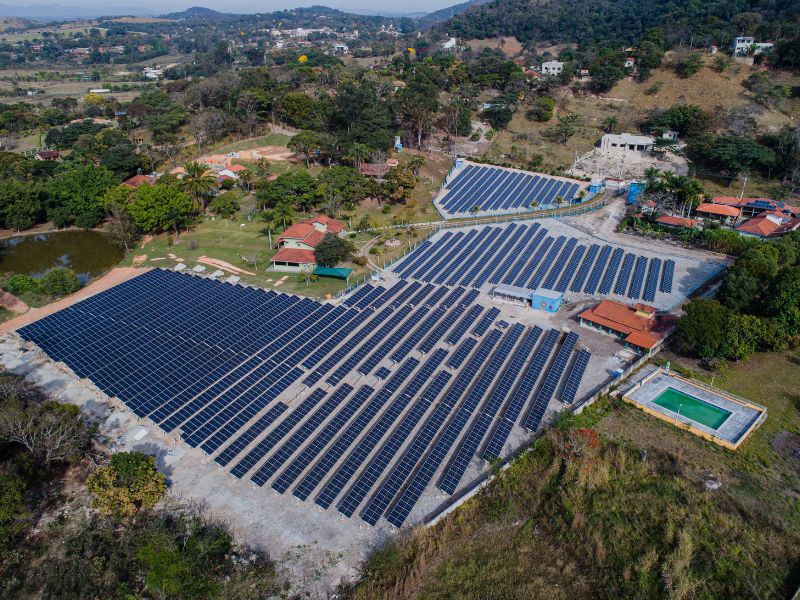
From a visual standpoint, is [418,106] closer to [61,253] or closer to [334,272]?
[334,272]

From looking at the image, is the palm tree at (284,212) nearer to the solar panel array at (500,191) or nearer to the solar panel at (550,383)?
the solar panel array at (500,191)

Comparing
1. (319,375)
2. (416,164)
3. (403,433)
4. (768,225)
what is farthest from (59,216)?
(768,225)

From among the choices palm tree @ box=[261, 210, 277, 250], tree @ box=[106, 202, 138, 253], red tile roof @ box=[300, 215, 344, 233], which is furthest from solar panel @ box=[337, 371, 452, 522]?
tree @ box=[106, 202, 138, 253]

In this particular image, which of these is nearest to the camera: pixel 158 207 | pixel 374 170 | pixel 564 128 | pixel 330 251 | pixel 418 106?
pixel 330 251

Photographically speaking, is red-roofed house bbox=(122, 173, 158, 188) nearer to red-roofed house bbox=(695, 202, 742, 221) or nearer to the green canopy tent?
the green canopy tent

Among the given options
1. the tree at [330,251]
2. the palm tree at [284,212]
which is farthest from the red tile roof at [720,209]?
the palm tree at [284,212]

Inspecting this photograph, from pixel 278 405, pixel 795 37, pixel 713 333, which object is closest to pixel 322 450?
pixel 278 405
